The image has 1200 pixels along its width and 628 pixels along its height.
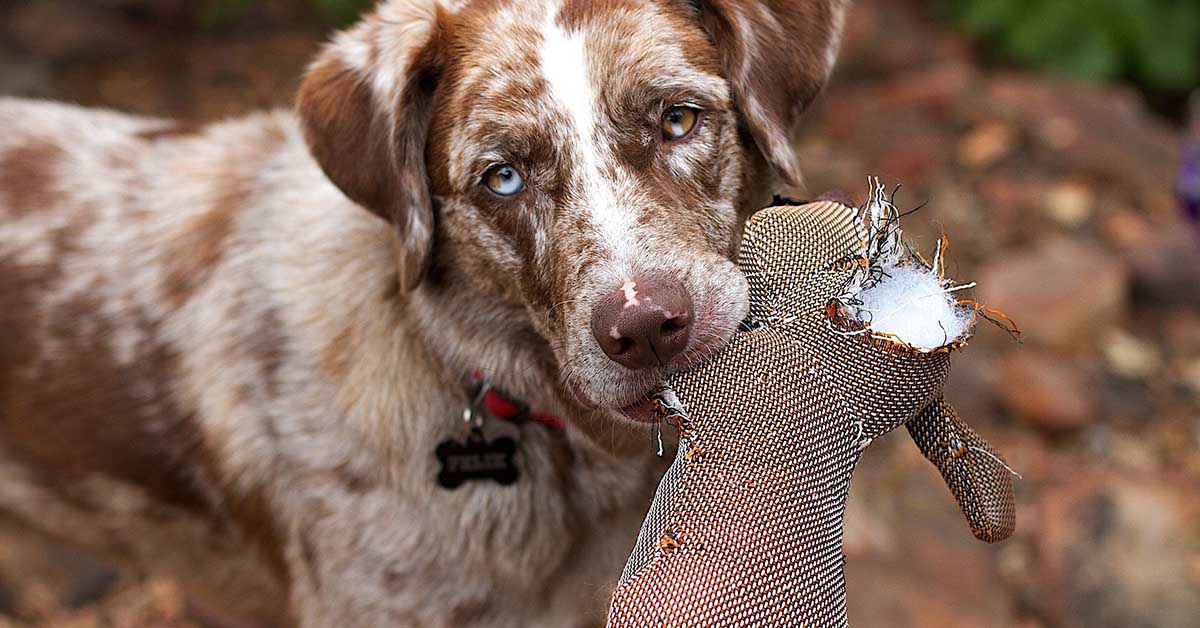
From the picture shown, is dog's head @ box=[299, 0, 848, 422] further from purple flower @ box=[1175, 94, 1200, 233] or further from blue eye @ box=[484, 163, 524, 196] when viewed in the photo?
purple flower @ box=[1175, 94, 1200, 233]

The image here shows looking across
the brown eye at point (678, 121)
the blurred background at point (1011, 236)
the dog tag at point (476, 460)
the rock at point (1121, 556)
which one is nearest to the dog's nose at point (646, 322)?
the brown eye at point (678, 121)

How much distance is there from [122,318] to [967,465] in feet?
6.58

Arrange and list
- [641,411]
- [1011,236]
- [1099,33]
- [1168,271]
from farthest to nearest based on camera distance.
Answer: [1099,33] < [1011,236] < [1168,271] < [641,411]

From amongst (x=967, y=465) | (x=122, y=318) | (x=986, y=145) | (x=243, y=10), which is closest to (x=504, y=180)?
(x=967, y=465)

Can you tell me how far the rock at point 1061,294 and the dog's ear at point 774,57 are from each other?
7.64 ft

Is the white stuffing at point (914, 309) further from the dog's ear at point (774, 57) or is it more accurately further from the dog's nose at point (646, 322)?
the dog's ear at point (774, 57)

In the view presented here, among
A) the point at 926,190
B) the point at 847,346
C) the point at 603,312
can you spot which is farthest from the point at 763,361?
the point at 926,190

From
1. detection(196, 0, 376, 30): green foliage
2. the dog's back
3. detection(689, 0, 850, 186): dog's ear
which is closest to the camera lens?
detection(689, 0, 850, 186): dog's ear

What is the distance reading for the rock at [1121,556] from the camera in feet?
11.5

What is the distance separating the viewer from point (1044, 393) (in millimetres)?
4309

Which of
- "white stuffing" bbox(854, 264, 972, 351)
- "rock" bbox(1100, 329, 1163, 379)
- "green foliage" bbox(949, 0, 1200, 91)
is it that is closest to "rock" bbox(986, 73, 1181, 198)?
"green foliage" bbox(949, 0, 1200, 91)

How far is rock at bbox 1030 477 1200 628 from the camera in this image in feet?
11.5

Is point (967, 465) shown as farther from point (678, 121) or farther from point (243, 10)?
point (243, 10)

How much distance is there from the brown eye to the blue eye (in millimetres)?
294
